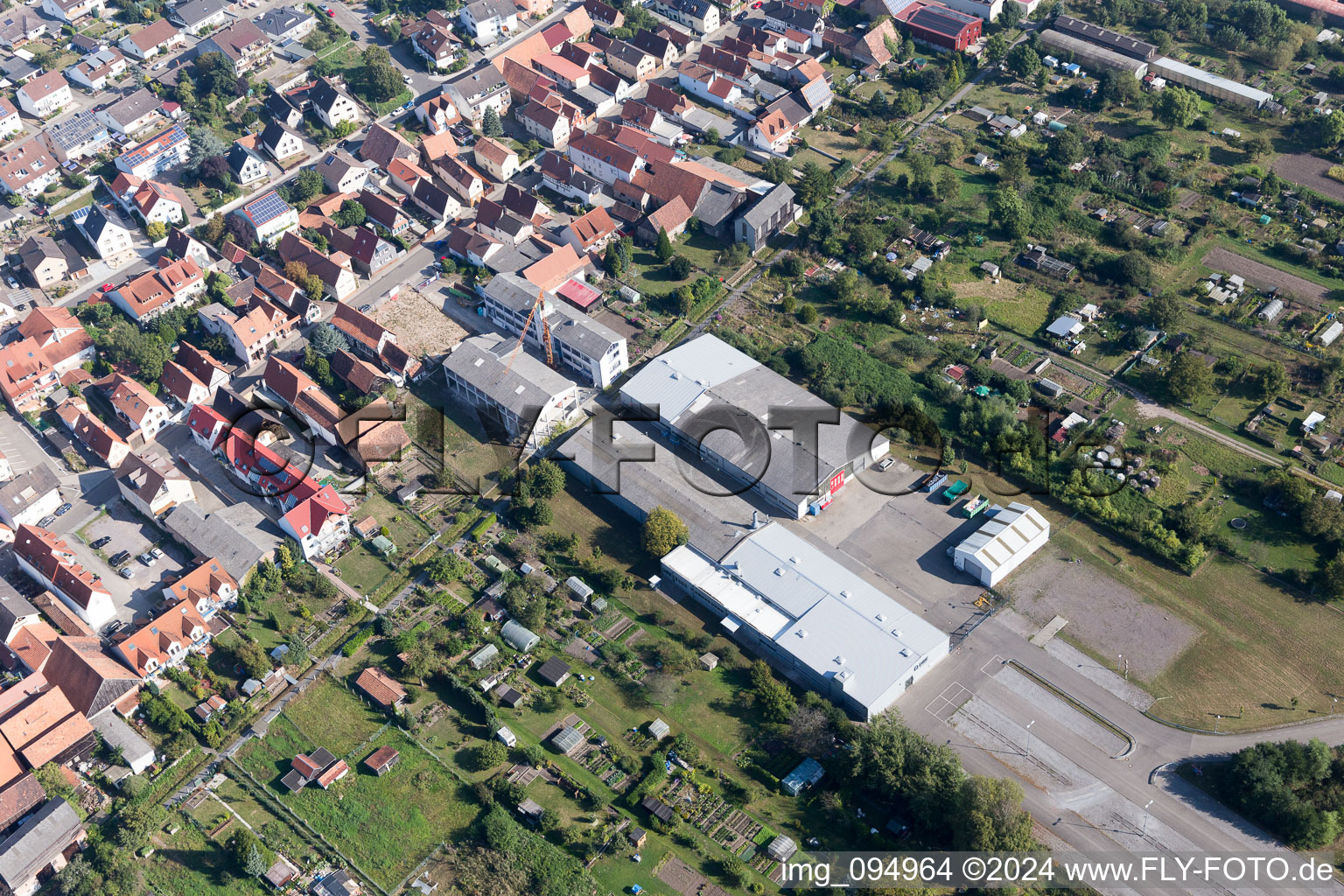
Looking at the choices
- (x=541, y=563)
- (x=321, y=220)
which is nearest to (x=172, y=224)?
(x=321, y=220)

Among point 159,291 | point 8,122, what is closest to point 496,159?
point 159,291

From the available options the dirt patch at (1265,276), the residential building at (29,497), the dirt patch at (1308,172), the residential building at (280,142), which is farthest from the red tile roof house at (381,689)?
the dirt patch at (1308,172)

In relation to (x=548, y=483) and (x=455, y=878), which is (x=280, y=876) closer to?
(x=455, y=878)

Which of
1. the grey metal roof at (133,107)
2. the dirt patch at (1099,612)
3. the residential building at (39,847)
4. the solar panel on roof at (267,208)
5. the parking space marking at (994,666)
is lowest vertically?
the residential building at (39,847)

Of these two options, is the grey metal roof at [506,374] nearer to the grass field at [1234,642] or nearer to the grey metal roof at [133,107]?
the grass field at [1234,642]

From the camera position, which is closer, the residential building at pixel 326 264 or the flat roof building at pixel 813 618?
the flat roof building at pixel 813 618

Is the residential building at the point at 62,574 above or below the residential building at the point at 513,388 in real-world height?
below
